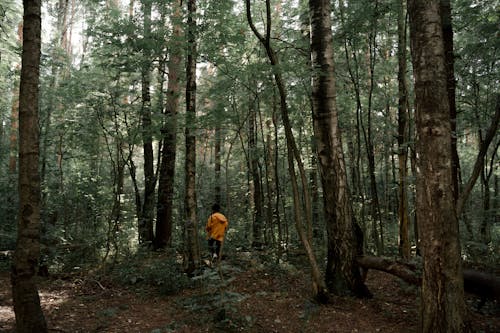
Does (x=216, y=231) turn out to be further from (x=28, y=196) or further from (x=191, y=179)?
(x=28, y=196)

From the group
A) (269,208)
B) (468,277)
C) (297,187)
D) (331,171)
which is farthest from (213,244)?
(468,277)

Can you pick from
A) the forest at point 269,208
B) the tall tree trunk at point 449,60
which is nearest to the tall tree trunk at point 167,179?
the forest at point 269,208

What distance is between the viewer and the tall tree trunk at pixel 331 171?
653 cm

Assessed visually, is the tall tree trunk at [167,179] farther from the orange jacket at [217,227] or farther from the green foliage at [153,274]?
the orange jacket at [217,227]

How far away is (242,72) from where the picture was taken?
9.76m

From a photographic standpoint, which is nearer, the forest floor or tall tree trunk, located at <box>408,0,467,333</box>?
tall tree trunk, located at <box>408,0,467,333</box>

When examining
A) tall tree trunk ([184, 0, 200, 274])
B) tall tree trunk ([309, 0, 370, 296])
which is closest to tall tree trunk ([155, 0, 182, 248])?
tall tree trunk ([184, 0, 200, 274])

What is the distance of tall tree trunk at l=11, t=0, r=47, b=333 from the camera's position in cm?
431

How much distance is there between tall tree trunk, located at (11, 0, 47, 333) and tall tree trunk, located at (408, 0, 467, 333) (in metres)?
4.73

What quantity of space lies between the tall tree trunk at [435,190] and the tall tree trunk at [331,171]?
8.04ft

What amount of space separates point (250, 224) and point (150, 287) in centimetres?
1013

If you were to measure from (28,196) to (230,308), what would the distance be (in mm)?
3188

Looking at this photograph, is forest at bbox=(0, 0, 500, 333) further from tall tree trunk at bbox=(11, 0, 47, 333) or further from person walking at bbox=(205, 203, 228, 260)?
person walking at bbox=(205, 203, 228, 260)

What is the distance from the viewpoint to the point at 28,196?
4.43 m
